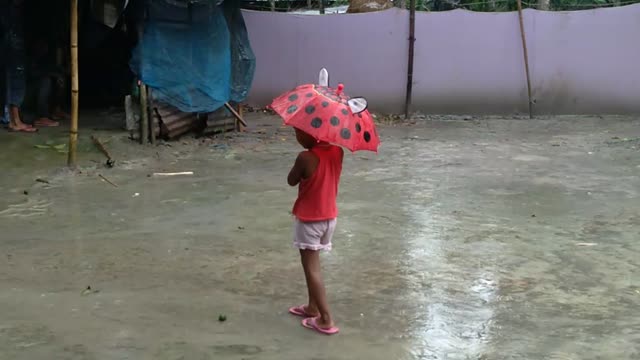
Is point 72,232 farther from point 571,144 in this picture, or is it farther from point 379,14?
point 379,14

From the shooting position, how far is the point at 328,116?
343 cm

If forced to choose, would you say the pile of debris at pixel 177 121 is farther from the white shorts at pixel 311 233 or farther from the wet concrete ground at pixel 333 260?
the white shorts at pixel 311 233

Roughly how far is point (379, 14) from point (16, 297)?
10324 millimetres

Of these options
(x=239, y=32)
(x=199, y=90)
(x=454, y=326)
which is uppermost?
(x=239, y=32)

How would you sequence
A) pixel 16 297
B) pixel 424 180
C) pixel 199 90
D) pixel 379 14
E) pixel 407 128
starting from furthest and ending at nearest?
1. pixel 379 14
2. pixel 407 128
3. pixel 199 90
4. pixel 424 180
5. pixel 16 297

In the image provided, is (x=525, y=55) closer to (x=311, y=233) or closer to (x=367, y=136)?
(x=367, y=136)

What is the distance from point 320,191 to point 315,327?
73 cm

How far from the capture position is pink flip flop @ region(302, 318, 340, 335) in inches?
146

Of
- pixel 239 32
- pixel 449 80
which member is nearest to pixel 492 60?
pixel 449 80

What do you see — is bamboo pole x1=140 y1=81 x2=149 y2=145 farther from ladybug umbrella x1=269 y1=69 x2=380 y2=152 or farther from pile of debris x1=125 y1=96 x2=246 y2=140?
ladybug umbrella x1=269 y1=69 x2=380 y2=152

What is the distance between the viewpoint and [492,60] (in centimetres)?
1348

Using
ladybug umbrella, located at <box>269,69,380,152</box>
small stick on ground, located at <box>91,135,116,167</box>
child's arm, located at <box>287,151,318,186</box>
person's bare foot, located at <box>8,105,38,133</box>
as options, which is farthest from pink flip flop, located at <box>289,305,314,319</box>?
person's bare foot, located at <box>8,105,38,133</box>

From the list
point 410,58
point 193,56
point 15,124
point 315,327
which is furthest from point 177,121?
point 315,327

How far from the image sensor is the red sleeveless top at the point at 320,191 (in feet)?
11.7
